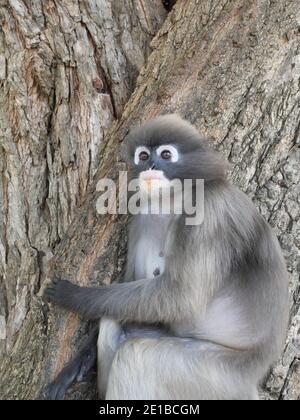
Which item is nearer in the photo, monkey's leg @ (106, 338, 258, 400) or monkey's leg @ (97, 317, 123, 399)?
monkey's leg @ (106, 338, 258, 400)

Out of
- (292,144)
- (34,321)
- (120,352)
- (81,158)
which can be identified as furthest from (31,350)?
(292,144)

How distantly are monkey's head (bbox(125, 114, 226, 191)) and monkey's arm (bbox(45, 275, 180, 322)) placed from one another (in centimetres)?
48

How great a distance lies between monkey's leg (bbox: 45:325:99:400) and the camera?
147 inches

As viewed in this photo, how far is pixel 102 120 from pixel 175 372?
5.34ft

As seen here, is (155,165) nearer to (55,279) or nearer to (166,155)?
(166,155)

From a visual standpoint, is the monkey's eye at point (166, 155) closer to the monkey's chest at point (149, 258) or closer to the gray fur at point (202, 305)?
the gray fur at point (202, 305)

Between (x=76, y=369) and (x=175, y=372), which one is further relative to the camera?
(x=76, y=369)

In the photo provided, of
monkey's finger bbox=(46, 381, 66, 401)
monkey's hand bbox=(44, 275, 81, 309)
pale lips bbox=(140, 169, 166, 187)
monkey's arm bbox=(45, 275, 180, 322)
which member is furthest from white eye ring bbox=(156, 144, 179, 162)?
monkey's finger bbox=(46, 381, 66, 401)

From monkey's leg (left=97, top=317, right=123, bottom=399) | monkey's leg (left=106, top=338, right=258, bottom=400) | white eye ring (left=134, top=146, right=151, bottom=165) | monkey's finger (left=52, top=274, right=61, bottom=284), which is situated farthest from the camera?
monkey's finger (left=52, top=274, right=61, bottom=284)

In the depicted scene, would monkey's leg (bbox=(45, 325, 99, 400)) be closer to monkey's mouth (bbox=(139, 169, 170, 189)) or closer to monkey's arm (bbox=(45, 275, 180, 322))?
monkey's arm (bbox=(45, 275, 180, 322))

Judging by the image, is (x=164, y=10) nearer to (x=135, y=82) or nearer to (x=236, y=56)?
(x=135, y=82)

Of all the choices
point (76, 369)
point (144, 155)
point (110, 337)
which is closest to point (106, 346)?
point (110, 337)

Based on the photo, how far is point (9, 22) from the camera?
461cm

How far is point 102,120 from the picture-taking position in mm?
4586
